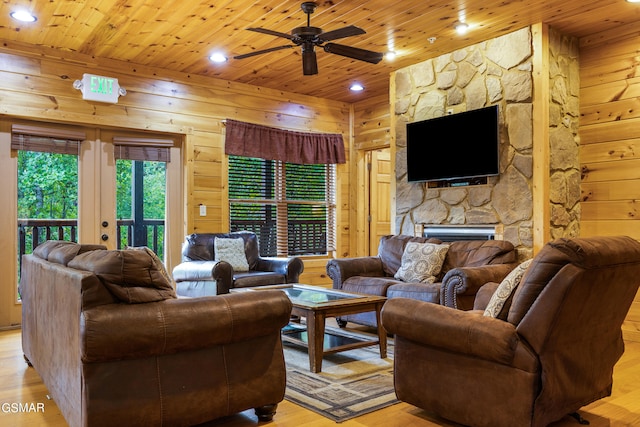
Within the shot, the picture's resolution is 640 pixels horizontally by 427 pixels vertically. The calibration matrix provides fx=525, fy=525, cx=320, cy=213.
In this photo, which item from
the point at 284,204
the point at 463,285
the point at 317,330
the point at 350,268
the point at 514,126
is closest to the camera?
the point at 317,330

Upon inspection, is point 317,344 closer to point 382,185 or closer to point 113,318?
point 113,318

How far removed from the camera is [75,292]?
2.25 m

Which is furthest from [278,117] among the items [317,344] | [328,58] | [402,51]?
[317,344]

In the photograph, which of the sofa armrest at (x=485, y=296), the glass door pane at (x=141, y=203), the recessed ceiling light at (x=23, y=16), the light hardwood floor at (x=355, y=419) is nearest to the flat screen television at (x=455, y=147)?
the sofa armrest at (x=485, y=296)

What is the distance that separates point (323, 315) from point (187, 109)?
3.47 m

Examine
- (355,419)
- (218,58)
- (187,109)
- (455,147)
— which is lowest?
(355,419)

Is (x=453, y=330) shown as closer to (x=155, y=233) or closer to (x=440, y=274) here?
(x=440, y=274)

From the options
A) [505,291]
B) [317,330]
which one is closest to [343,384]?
[317,330]

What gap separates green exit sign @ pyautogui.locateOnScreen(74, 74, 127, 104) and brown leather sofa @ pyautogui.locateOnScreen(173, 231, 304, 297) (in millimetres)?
1638

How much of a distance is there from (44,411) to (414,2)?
3745mm

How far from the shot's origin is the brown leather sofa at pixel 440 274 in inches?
157

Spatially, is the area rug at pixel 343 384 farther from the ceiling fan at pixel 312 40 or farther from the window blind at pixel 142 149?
the window blind at pixel 142 149

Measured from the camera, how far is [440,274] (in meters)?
4.75

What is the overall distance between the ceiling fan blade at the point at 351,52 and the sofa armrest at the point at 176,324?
7.25 ft
